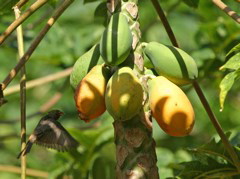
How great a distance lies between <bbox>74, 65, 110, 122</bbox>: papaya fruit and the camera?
189 cm

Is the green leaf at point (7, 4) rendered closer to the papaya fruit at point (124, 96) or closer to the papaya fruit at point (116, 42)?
the papaya fruit at point (116, 42)

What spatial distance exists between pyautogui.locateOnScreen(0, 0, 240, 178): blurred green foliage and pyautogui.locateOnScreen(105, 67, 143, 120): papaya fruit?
0.56m

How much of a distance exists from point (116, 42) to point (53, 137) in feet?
1.65

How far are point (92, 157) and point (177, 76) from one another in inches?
57.3

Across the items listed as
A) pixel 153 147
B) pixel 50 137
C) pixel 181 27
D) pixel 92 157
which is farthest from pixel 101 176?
pixel 181 27

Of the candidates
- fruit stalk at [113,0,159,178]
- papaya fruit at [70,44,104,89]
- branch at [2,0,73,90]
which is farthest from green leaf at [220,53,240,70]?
branch at [2,0,73,90]

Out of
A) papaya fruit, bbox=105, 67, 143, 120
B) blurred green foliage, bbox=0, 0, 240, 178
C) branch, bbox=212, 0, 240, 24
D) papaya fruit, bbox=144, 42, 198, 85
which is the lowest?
blurred green foliage, bbox=0, 0, 240, 178

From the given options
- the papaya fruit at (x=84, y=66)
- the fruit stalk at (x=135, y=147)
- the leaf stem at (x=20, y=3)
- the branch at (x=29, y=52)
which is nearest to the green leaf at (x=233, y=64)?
the fruit stalk at (x=135, y=147)

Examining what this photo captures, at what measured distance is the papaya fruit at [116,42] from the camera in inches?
74.1

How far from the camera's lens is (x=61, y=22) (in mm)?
5172

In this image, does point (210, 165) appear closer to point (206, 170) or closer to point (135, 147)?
point (206, 170)

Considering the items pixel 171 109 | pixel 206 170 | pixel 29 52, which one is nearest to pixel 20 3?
pixel 29 52

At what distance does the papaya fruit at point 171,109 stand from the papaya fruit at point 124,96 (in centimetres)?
7

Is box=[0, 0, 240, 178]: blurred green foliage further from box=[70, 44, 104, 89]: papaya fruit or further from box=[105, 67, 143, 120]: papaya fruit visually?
box=[105, 67, 143, 120]: papaya fruit
